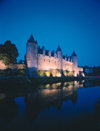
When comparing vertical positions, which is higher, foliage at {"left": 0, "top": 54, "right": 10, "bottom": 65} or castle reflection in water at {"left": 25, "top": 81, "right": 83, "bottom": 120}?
foliage at {"left": 0, "top": 54, "right": 10, "bottom": 65}

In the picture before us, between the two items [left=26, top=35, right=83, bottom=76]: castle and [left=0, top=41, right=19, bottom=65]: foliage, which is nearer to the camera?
[left=0, top=41, right=19, bottom=65]: foliage

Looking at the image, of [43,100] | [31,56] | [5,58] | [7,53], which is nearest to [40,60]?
[31,56]

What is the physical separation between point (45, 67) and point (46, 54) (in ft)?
21.3

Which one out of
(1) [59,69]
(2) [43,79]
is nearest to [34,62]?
(2) [43,79]

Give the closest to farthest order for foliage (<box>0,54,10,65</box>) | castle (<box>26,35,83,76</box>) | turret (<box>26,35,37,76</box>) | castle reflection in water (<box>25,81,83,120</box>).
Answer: castle reflection in water (<box>25,81,83,120</box>) < foliage (<box>0,54,10,65</box>) < turret (<box>26,35,37,76</box>) < castle (<box>26,35,83,76</box>)

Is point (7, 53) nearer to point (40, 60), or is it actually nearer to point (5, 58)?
point (5, 58)

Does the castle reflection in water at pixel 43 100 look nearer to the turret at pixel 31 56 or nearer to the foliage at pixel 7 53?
the turret at pixel 31 56

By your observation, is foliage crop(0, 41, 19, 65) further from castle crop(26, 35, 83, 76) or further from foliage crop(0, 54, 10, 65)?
castle crop(26, 35, 83, 76)

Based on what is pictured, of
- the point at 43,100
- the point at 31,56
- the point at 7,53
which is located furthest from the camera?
the point at 31,56

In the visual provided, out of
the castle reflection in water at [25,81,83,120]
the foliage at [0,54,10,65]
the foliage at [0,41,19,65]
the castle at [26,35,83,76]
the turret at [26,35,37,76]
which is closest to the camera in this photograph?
the castle reflection in water at [25,81,83,120]

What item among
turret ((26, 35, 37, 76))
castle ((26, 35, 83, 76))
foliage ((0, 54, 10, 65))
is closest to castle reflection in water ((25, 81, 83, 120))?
turret ((26, 35, 37, 76))

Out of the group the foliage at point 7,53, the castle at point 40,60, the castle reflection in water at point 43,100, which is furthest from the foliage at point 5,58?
the castle reflection in water at point 43,100

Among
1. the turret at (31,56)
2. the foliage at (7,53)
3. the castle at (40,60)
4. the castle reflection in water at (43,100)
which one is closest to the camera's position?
the castle reflection in water at (43,100)

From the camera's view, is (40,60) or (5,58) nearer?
(5,58)
